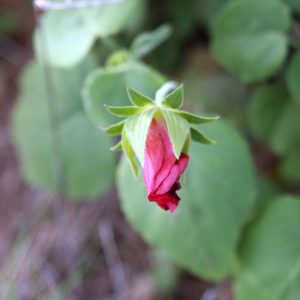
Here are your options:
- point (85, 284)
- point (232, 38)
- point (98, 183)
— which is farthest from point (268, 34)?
point (85, 284)

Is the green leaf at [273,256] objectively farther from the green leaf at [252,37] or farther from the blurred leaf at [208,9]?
the blurred leaf at [208,9]

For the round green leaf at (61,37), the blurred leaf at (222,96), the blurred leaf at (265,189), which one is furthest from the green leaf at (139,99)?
the blurred leaf at (222,96)

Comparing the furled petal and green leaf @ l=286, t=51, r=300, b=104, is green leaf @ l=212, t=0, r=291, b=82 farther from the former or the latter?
the furled petal

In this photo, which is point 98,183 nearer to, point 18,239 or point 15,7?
point 18,239

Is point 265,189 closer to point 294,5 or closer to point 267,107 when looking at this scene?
point 267,107

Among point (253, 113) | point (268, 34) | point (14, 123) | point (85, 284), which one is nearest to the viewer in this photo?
point (268, 34)

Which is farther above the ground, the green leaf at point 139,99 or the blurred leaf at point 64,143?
the blurred leaf at point 64,143

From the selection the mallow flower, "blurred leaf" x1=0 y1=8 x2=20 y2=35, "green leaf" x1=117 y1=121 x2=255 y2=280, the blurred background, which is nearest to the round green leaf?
the blurred background
